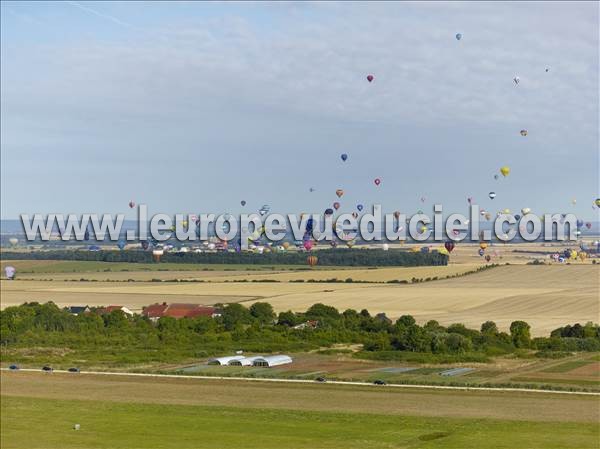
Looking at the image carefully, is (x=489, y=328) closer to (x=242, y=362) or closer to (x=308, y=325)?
(x=308, y=325)

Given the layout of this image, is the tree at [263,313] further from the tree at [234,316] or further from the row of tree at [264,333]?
the tree at [234,316]

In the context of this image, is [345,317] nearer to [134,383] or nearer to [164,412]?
[134,383]

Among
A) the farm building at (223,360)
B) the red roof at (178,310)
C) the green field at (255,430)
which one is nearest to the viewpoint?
the green field at (255,430)

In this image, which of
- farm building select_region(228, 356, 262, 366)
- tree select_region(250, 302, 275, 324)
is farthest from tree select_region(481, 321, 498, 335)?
tree select_region(250, 302, 275, 324)

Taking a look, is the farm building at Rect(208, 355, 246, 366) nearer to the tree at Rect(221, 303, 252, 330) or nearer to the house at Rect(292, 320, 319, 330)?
the house at Rect(292, 320, 319, 330)

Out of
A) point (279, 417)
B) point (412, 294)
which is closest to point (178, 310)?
point (412, 294)

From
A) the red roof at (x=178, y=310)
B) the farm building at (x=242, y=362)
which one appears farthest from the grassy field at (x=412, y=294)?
the farm building at (x=242, y=362)

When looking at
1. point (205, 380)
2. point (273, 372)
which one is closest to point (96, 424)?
point (205, 380)
